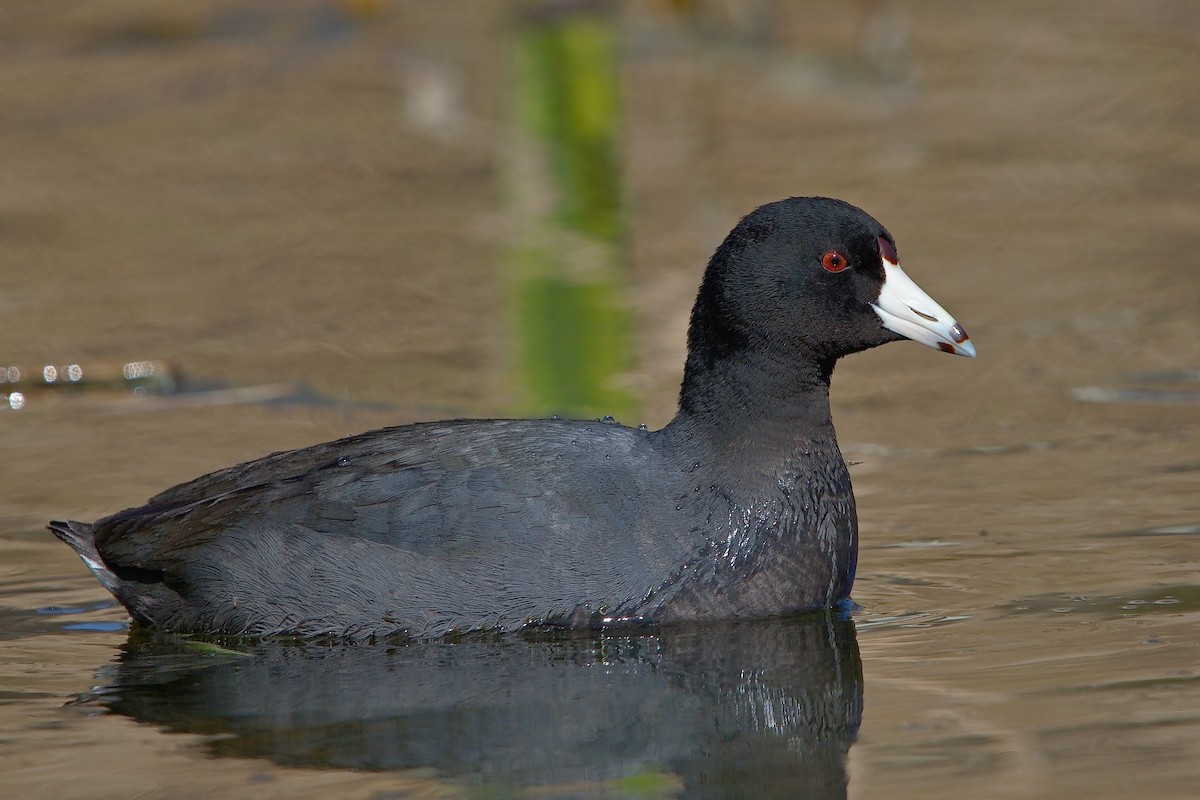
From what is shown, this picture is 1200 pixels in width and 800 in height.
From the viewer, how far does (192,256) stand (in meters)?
10.4

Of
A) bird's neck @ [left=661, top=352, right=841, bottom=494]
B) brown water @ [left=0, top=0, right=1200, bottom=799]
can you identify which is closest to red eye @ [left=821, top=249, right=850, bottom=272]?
bird's neck @ [left=661, top=352, right=841, bottom=494]

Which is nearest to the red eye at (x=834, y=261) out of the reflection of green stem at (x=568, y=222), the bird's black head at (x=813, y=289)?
the bird's black head at (x=813, y=289)

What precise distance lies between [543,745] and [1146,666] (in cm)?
150

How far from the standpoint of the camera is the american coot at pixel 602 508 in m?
5.34

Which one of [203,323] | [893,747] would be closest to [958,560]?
[893,747]

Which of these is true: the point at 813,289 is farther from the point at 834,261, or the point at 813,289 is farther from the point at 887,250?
the point at 887,250

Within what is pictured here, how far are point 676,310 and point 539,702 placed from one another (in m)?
4.31

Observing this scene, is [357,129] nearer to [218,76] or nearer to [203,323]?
[218,76]

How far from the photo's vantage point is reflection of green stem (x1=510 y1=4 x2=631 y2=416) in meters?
7.87

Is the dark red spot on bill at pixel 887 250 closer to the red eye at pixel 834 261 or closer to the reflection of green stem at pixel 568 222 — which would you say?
the red eye at pixel 834 261

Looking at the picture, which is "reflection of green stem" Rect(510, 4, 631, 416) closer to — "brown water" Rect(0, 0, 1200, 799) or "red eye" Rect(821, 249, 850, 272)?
"brown water" Rect(0, 0, 1200, 799)

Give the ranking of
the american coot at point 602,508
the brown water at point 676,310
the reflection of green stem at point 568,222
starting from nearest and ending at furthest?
1. the brown water at point 676,310
2. the american coot at point 602,508
3. the reflection of green stem at point 568,222

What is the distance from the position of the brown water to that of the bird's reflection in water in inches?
1.2

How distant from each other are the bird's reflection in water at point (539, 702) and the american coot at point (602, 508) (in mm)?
104
